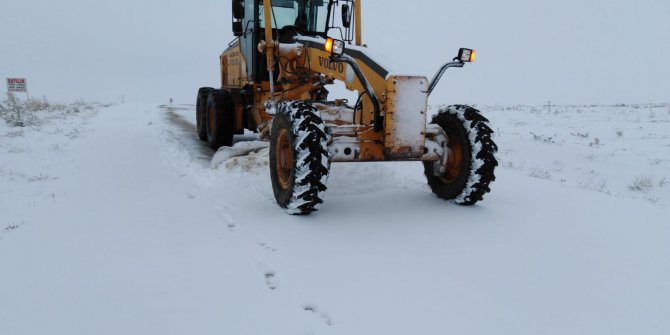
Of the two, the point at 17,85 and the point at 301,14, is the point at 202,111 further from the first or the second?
the point at 17,85

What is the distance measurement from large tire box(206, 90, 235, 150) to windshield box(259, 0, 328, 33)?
1.82 metres

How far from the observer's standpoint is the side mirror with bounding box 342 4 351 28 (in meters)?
7.16

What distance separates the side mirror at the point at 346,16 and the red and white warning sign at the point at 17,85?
45.9ft

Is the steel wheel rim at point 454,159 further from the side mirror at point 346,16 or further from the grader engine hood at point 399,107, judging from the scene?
the side mirror at point 346,16

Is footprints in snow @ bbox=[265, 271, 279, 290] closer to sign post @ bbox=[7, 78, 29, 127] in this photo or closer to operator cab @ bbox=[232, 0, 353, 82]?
operator cab @ bbox=[232, 0, 353, 82]

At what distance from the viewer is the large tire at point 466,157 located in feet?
15.8

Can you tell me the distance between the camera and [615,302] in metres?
2.94

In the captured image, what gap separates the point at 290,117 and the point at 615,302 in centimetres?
314

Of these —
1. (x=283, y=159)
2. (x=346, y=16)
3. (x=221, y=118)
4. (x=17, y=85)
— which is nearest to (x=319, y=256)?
(x=283, y=159)

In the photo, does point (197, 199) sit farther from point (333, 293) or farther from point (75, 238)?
point (333, 293)

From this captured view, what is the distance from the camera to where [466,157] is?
16.0ft

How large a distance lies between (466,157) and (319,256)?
217 centimetres

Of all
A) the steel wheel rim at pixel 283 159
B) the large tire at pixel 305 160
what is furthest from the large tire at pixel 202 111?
the large tire at pixel 305 160

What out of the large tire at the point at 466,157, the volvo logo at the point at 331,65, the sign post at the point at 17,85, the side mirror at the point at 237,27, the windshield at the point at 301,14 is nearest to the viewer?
the large tire at the point at 466,157
